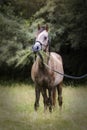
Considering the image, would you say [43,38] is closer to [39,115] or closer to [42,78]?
[42,78]

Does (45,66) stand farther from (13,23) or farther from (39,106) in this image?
(13,23)

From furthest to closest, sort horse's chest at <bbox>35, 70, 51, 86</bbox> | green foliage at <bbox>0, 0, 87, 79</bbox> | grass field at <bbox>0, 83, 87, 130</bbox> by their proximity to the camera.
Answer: green foliage at <bbox>0, 0, 87, 79</bbox> < horse's chest at <bbox>35, 70, 51, 86</bbox> < grass field at <bbox>0, 83, 87, 130</bbox>

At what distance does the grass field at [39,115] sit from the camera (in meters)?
8.75

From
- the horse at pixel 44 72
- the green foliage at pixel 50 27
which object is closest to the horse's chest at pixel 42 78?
the horse at pixel 44 72

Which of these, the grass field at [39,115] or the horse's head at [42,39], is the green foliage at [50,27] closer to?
the grass field at [39,115]

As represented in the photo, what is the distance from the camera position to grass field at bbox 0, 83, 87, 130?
8.75 metres

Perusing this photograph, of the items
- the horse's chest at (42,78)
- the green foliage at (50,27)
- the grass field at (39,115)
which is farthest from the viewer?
the green foliage at (50,27)

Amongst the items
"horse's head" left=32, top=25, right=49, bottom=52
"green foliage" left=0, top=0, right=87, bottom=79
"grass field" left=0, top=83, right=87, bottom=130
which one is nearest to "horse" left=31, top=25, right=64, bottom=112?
"horse's head" left=32, top=25, right=49, bottom=52

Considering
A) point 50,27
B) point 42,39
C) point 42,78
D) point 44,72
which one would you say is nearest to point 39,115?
point 42,78

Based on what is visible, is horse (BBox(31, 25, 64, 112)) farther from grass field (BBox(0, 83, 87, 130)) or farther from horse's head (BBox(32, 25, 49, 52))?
grass field (BBox(0, 83, 87, 130))

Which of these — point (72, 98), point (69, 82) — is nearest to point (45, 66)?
point (72, 98)

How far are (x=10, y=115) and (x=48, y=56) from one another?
1642 millimetres

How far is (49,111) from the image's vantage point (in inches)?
424

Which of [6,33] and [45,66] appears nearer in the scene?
[45,66]
